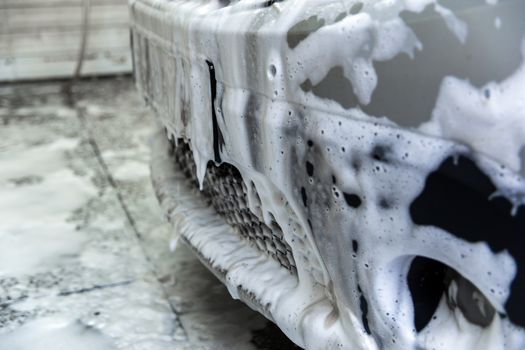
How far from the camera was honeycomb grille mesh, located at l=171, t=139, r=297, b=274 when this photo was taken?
4.99 ft

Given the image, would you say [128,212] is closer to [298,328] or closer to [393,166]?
[298,328]

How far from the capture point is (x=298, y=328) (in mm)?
1337

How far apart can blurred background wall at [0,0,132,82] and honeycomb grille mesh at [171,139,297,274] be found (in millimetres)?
4482

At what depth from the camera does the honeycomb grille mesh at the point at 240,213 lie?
152cm

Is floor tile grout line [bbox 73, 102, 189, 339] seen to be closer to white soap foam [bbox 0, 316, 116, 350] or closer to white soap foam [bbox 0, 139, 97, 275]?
white soap foam [bbox 0, 139, 97, 275]

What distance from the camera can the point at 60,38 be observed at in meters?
6.07

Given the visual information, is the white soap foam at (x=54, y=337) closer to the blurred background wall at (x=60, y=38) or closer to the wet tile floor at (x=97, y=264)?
the wet tile floor at (x=97, y=264)

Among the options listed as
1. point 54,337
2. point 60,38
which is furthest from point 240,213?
point 60,38

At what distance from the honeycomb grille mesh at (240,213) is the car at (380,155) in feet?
0.05

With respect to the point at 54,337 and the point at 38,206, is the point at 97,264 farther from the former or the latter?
the point at 38,206

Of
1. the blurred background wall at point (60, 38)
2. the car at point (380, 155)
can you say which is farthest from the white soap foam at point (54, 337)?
the blurred background wall at point (60, 38)

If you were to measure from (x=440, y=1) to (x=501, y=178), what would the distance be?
29 centimetres

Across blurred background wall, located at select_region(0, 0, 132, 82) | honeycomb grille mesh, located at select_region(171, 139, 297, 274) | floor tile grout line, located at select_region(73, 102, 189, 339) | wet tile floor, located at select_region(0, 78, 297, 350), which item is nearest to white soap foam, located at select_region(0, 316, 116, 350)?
wet tile floor, located at select_region(0, 78, 297, 350)

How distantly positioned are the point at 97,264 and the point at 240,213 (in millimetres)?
909
